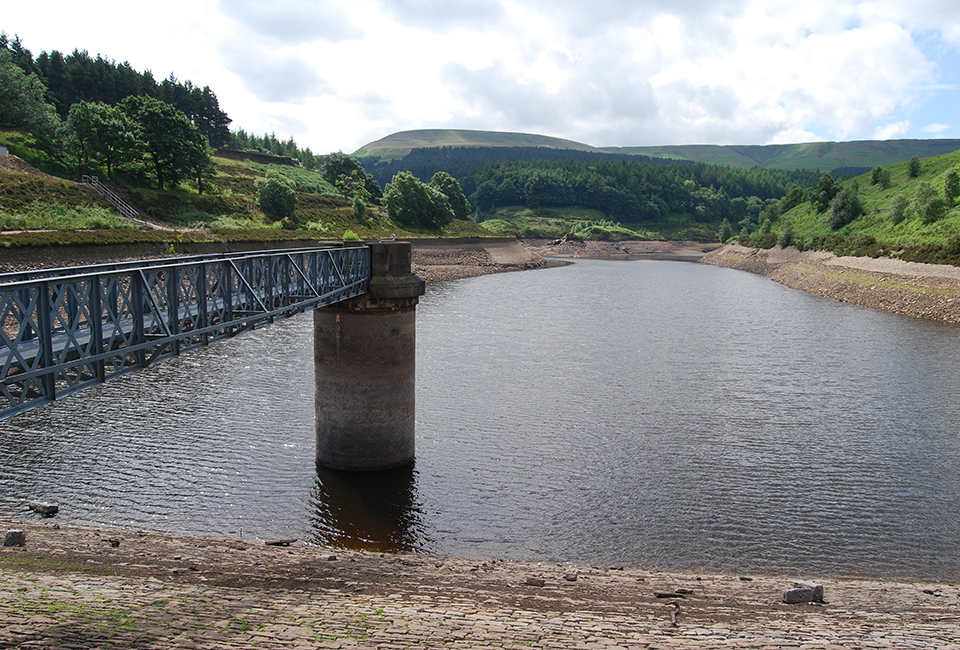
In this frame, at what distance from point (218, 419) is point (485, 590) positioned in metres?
17.2

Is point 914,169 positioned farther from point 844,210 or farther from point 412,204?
point 412,204

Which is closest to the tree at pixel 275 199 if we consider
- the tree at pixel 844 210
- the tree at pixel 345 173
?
the tree at pixel 345 173

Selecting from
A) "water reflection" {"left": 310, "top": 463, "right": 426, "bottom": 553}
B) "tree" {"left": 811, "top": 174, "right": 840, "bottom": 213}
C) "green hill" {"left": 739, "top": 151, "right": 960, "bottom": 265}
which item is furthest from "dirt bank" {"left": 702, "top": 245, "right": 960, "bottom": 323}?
"water reflection" {"left": 310, "top": 463, "right": 426, "bottom": 553}

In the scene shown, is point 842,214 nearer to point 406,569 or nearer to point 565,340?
point 565,340

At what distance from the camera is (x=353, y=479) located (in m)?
22.3

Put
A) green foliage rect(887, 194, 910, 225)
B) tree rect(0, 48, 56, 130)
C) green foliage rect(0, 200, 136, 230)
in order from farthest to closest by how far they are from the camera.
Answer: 1. green foliage rect(887, 194, 910, 225)
2. tree rect(0, 48, 56, 130)
3. green foliage rect(0, 200, 136, 230)

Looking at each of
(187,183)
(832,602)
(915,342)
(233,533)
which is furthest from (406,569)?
(187,183)

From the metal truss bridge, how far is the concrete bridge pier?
989 mm

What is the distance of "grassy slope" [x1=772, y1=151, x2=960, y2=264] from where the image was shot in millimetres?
72875

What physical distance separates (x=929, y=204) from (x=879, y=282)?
59.5ft

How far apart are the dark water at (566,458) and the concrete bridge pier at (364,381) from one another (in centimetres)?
96

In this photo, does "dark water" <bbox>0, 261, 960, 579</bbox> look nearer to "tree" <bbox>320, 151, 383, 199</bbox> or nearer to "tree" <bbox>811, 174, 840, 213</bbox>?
"tree" <bbox>811, 174, 840, 213</bbox>

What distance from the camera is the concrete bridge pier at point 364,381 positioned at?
74.9 feet

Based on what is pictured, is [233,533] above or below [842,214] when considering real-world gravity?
below
